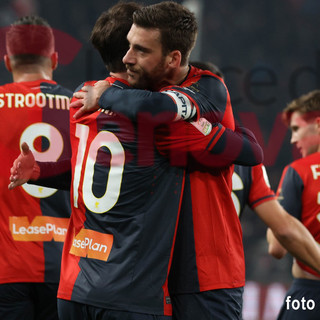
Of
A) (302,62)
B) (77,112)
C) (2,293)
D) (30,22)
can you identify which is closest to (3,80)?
(302,62)

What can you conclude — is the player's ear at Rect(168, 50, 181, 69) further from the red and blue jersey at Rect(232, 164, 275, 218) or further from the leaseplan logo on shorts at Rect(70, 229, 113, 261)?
the red and blue jersey at Rect(232, 164, 275, 218)

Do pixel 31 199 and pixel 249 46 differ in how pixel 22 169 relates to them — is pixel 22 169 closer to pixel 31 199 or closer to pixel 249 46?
pixel 31 199

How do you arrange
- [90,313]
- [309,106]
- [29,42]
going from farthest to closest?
[309,106] < [29,42] < [90,313]

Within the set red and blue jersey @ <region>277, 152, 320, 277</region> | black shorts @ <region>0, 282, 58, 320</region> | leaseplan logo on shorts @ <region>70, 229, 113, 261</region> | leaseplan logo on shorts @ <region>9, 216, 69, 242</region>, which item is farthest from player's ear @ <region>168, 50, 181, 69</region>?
red and blue jersey @ <region>277, 152, 320, 277</region>

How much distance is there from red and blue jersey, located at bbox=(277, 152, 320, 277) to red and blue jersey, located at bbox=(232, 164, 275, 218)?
0.57 metres

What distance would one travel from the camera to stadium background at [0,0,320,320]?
1115 centimetres

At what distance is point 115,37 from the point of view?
2.41 meters

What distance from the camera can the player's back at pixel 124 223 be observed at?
6.96 ft

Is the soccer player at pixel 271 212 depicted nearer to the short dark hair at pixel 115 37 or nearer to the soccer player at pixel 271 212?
the soccer player at pixel 271 212

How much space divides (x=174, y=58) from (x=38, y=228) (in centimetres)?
140

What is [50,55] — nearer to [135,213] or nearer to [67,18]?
[135,213]

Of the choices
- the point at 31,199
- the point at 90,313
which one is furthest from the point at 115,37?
the point at 31,199

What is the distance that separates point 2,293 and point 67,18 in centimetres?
982

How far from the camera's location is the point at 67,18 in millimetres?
12289
